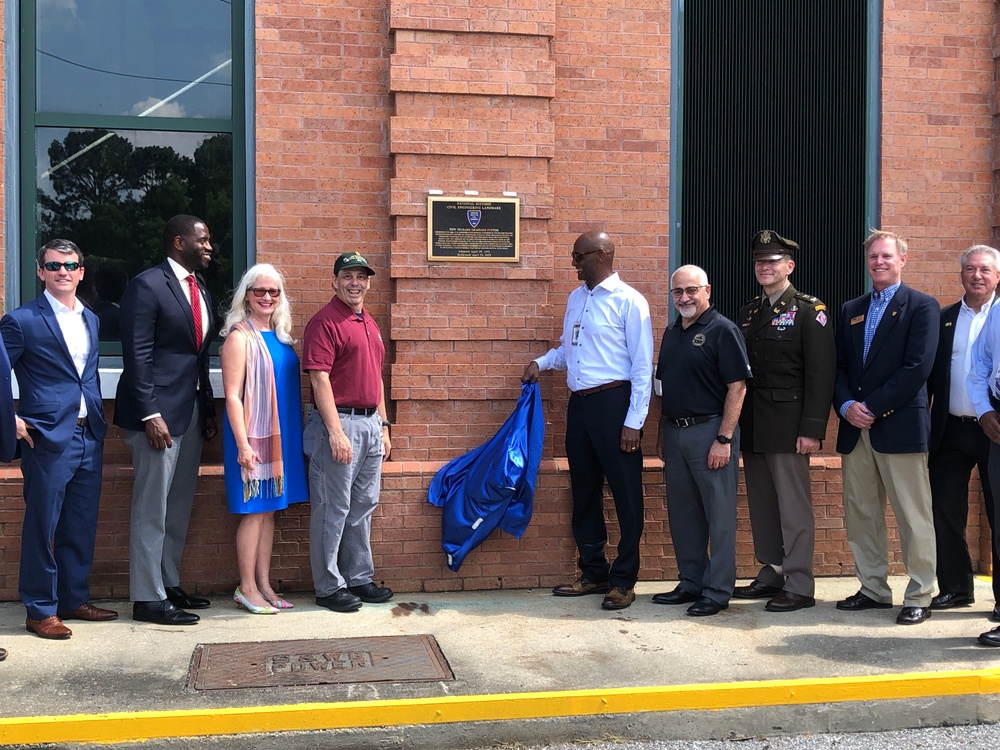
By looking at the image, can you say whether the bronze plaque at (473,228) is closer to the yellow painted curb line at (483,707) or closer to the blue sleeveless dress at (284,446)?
the blue sleeveless dress at (284,446)

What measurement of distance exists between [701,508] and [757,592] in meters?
0.73

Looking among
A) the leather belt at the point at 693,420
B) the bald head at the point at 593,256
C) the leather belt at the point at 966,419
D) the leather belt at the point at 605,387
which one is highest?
the bald head at the point at 593,256

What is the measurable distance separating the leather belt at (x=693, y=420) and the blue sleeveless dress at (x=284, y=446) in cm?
241

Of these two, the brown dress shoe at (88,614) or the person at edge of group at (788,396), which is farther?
the person at edge of group at (788,396)

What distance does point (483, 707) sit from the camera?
192 inches

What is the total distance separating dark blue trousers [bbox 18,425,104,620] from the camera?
19.3 ft

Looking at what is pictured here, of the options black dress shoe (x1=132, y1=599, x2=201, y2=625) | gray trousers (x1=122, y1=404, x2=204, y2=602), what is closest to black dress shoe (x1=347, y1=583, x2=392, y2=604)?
black dress shoe (x1=132, y1=599, x2=201, y2=625)

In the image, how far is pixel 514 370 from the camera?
7.23 meters

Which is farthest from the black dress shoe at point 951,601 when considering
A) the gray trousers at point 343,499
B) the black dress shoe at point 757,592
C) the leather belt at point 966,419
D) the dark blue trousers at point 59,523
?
the dark blue trousers at point 59,523

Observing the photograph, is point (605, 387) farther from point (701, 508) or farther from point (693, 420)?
point (701, 508)

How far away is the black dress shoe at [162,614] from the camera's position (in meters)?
6.21

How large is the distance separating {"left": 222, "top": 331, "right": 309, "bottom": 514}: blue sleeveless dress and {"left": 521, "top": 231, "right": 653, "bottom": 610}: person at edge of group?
1.76 m

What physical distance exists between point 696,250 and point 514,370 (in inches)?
65.5

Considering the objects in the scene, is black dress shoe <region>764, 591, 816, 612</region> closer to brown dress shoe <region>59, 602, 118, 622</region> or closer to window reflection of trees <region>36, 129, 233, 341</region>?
brown dress shoe <region>59, 602, 118, 622</region>
